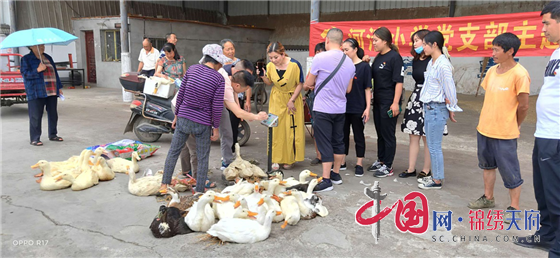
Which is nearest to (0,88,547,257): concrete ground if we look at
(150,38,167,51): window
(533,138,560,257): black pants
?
(533,138,560,257): black pants

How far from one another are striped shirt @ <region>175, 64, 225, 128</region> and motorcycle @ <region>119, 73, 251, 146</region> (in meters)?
2.39

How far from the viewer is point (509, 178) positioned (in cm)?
345

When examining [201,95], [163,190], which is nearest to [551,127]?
[201,95]

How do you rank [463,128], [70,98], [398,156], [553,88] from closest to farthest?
[553,88] < [398,156] < [463,128] < [70,98]

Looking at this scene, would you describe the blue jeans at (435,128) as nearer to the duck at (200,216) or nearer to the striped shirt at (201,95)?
the striped shirt at (201,95)

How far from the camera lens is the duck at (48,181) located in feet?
13.4

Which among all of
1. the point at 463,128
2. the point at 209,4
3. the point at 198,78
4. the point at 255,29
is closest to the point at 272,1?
the point at 255,29

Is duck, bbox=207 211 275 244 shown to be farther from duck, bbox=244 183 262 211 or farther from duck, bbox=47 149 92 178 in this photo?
duck, bbox=47 149 92 178

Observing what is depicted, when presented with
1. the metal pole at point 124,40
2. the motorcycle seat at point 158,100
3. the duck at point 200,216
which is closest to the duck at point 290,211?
the duck at point 200,216

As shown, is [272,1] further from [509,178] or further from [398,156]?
[509,178]

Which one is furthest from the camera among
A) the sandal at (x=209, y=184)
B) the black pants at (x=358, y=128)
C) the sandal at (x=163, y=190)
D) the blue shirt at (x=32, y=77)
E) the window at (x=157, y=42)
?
the window at (x=157, y=42)

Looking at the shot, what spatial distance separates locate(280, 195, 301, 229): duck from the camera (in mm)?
3318

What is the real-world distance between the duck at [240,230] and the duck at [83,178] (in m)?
1.92

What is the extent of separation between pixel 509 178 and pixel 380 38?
6.77ft
